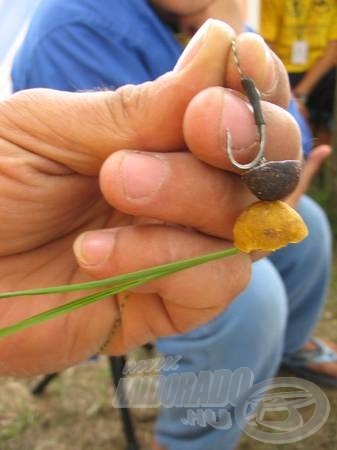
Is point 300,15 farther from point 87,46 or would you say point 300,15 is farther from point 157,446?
point 157,446

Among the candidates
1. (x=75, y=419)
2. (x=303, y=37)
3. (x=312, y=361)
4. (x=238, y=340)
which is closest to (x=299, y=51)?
(x=303, y=37)

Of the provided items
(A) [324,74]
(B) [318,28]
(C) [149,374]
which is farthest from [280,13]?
(C) [149,374]

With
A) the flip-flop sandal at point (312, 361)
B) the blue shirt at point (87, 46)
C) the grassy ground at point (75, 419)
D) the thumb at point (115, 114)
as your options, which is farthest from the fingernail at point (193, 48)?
the flip-flop sandal at point (312, 361)

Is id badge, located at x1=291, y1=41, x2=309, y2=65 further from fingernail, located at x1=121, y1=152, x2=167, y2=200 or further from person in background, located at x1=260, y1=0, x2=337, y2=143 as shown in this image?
fingernail, located at x1=121, y1=152, x2=167, y2=200

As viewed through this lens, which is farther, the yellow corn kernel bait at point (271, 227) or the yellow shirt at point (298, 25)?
the yellow shirt at point (298, 25)

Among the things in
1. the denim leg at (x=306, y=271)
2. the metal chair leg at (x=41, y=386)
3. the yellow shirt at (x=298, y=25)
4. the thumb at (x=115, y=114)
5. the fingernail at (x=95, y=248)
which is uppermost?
the thumb at (x=115, y=114)

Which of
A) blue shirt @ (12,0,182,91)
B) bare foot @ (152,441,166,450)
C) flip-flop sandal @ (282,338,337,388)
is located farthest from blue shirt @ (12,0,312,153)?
flip-flop sandal @ (282,338,337,388)

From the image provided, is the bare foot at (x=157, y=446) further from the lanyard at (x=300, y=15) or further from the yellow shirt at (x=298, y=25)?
the lanyard at (x=300, y=15)

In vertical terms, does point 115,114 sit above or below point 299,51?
above
